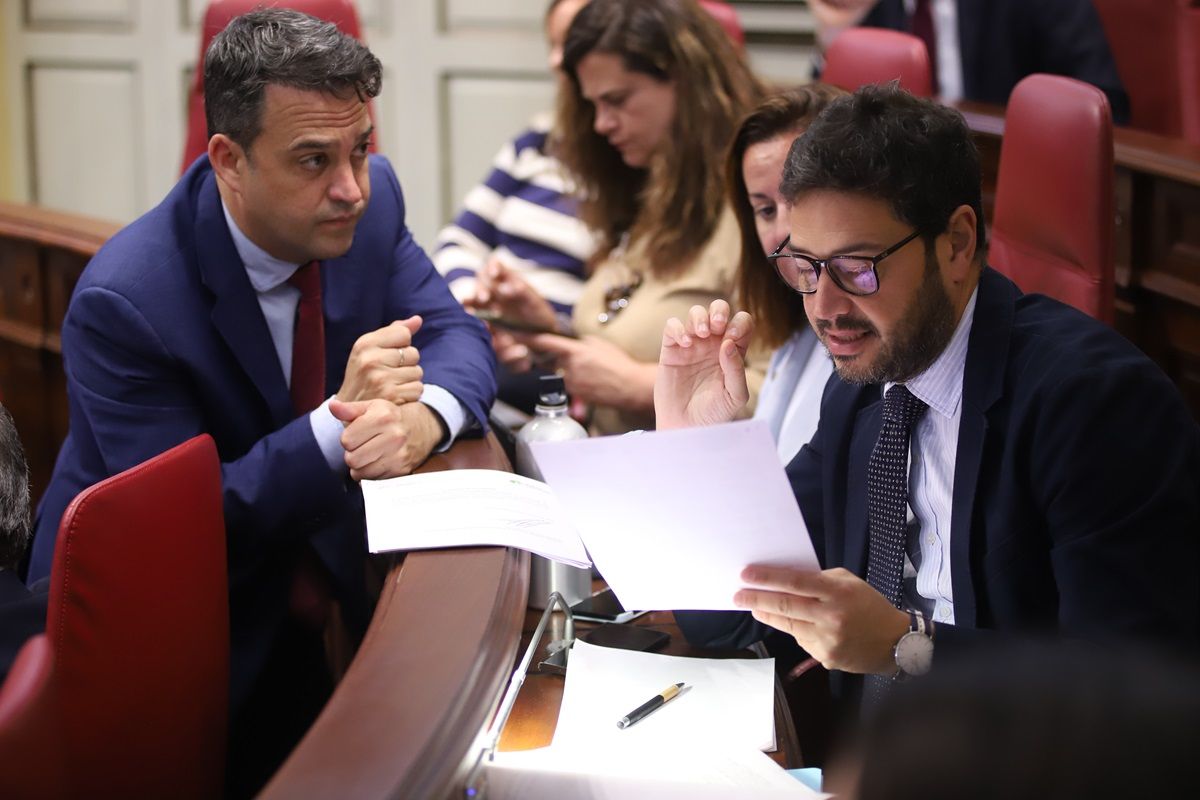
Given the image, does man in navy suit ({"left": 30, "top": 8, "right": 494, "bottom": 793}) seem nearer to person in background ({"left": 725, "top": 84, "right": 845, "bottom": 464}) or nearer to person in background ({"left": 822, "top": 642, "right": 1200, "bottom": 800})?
person in background ({"left": 725, "top": 84, "right": 845, "bottom": 464})

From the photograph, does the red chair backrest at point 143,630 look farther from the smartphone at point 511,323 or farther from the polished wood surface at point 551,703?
the smartphone at point 511,323

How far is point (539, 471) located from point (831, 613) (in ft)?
1.70

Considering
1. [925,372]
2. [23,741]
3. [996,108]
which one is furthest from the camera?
[996,108]

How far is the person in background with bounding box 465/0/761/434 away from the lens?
102 inches

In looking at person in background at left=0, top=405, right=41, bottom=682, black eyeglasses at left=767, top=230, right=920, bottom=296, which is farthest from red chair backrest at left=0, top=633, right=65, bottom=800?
black eyeglasses at left=767, top=230, right=920, bottom=296

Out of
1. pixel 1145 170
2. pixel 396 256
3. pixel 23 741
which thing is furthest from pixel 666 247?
pixel 23 741

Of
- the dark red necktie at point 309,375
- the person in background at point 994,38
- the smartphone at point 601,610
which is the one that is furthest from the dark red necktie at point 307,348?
the person in background at point 994,38

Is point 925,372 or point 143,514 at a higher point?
point 925,372

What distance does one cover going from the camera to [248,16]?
72.2 inches

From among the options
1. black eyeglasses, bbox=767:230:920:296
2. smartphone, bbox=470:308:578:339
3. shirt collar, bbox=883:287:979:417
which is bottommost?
smartphone, bbox=470:308:578:339

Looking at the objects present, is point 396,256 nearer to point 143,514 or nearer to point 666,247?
point 666,247

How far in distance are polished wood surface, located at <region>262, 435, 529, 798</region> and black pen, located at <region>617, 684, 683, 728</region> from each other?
0.14 m

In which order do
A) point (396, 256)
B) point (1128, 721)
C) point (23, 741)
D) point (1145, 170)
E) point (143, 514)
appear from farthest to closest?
point (1145, 170)
point (396, 256)
point (143, 514)
point (23, 741)
point (1128, 721)

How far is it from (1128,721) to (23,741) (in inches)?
26.4
